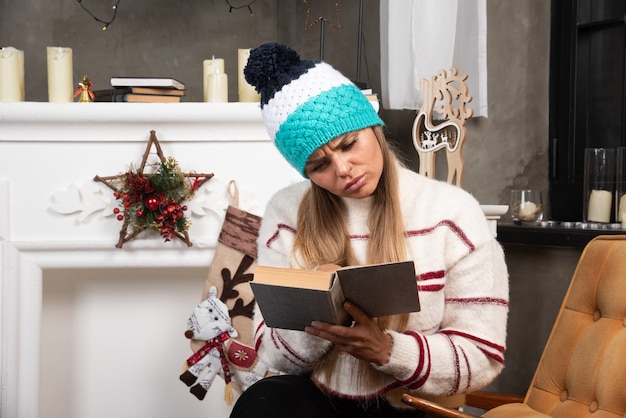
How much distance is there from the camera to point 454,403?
1.45 metres

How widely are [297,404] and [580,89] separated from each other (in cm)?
181

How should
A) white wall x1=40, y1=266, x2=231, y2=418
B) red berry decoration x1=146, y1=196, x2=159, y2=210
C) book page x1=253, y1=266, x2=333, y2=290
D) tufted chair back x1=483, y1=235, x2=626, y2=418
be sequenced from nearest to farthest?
book page x1=253, y1=266, x2=333, y2=290 → tufted chair back x1=483, y1=235, x2=626, y2=418 → red berry decoration x1=146, y1=196, x2=159, y2=210 → white wall x1=40, y1=266, x2=231, y2=418

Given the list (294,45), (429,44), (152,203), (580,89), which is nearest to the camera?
(152,203)

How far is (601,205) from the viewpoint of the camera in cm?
227

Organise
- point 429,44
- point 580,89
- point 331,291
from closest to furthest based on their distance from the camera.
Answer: point 331,291 → point 429,44 → point 580,89

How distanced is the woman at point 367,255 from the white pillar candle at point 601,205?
1.00 meters

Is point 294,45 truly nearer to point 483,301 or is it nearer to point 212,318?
point 212,318

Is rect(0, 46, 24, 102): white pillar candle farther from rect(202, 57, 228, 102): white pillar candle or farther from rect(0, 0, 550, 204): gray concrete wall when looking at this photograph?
rect(0, 0, 550, 204): gray concrete wall

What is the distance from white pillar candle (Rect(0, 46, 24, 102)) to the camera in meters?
2.21

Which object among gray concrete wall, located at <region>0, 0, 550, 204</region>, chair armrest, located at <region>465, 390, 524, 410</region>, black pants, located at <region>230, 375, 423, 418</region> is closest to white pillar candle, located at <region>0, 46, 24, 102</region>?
gray concrete wall, located at <region>0, 0, 550, 204</region>

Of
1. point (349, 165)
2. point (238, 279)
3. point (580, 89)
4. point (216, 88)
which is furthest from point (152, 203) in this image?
point (580, 89)

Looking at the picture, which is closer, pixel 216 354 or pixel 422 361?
pixel 422 361

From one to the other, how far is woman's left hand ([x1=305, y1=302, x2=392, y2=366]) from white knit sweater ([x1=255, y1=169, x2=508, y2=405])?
2cm

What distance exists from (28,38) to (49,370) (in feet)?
4.46
